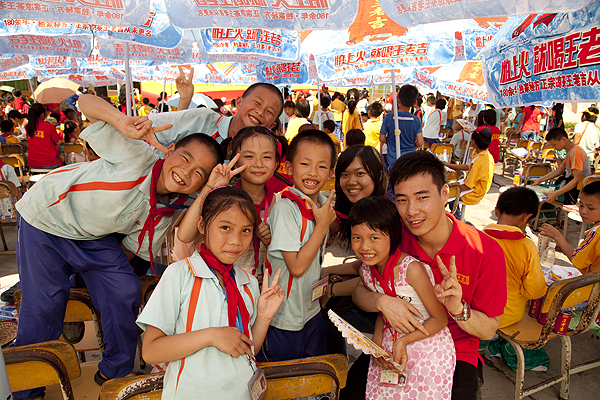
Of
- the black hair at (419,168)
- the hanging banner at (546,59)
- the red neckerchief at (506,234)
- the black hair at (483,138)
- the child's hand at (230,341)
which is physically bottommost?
the child's hand at (230,341)

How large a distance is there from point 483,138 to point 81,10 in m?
4.79

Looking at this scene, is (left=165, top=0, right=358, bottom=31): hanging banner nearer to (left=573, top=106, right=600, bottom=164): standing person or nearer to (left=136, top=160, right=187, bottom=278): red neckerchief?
(left=136, top=160, right=187, bottom=278): red neckerchief

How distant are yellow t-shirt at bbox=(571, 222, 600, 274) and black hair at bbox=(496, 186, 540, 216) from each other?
1.38 feet

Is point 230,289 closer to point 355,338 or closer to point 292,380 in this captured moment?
point 292,380

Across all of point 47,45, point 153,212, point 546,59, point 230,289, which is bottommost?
point 230,289

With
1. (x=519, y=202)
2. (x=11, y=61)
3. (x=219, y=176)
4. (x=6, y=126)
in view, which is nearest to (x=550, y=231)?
(x=519, y=202)

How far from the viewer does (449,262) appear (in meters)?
1.75

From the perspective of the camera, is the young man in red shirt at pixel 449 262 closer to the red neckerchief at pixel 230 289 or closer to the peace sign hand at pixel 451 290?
the peace sign hand at pixel 451 290

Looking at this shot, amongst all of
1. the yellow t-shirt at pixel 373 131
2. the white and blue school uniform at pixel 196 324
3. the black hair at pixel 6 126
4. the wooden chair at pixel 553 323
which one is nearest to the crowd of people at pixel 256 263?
the white and blue school uniform at pixel 196 324

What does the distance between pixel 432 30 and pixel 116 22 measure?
339 cm

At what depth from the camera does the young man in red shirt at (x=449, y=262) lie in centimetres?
166

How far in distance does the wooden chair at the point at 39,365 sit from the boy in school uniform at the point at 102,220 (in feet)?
1.89

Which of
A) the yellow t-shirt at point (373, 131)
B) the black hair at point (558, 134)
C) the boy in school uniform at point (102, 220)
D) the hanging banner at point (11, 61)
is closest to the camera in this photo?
the boy in school uniform at point (102, 220)

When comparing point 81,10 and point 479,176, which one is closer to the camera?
point 81,10
